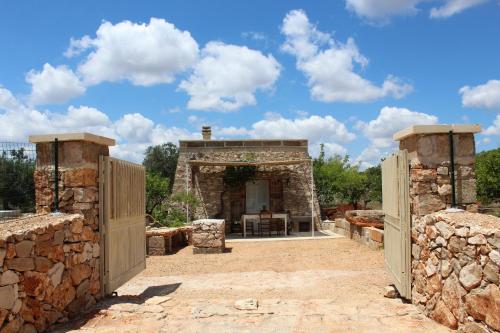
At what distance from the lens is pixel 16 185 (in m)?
13.0

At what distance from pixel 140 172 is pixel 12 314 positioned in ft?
10.7

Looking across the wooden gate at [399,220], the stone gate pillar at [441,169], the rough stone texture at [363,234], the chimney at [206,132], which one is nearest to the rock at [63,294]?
the wooden gate at [399,220]

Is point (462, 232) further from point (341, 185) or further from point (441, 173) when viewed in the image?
point (341, 185)

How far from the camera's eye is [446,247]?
416 cm

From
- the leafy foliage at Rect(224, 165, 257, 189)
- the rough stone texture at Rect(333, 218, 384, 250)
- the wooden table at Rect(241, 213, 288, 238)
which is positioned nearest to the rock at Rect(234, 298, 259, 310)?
the rough stone texture at Rect(333, 218, 384, 250)

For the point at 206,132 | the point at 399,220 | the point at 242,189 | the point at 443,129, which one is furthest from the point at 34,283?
the point at 206,132

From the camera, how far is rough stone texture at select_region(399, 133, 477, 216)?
4855 millimetres

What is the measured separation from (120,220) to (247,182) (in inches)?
507

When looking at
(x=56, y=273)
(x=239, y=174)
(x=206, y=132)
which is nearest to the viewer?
(x=56, y=273)

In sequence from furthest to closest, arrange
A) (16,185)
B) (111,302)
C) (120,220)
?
1. (16,185)
2. (120,220)
3. (111,302)

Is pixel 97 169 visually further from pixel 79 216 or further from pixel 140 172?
pixel 140 172

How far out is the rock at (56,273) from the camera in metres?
4.36

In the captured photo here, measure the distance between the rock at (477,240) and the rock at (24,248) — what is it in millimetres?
3951

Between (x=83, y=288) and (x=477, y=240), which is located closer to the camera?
(x=477, y=240)
